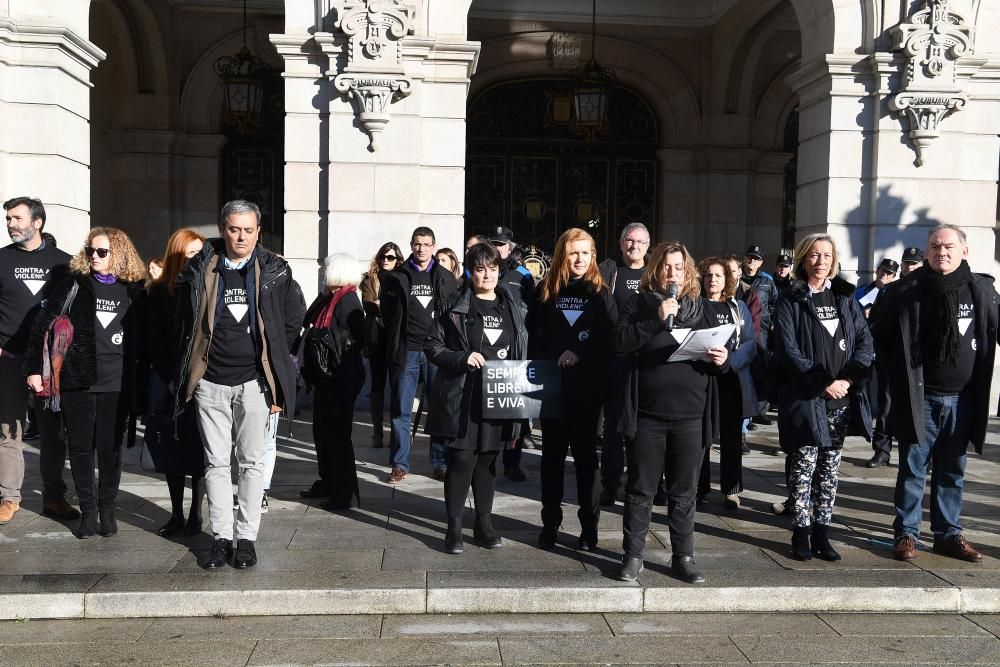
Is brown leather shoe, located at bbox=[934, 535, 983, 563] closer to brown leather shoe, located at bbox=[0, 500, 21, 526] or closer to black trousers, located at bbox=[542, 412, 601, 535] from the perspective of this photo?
black trousers, located at bbox=[542, 412, 601, 535]

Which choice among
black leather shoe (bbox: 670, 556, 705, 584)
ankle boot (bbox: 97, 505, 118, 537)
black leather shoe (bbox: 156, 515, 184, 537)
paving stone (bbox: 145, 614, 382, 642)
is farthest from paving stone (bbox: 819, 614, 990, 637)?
ankle boot (bbox: 97, 505, 118, 537)

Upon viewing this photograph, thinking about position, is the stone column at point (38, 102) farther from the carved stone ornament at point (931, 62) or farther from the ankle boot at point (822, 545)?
the carved stone ornament at point (931, 62)

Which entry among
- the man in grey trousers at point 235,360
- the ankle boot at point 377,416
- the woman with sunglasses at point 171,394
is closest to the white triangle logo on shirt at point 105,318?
the woman with sunglasses at point 171,394

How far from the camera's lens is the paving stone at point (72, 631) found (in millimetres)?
4707

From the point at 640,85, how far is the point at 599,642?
1322 centimetres

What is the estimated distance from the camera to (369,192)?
1073 centimetres

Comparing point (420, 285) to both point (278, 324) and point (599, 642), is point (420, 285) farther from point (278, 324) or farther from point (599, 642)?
point (599, 642)

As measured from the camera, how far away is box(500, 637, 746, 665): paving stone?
4480mm

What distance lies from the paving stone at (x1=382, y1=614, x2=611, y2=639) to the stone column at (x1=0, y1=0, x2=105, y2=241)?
6752 mm

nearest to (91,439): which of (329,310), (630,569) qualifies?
(329,310)

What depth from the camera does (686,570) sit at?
5.38 m

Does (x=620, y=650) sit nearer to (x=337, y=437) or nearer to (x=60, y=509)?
(x=337, y=437)

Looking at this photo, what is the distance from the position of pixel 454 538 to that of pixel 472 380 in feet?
3.03

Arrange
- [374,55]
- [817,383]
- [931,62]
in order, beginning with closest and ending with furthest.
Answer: [817,383]
[374,55]
[931,62]
